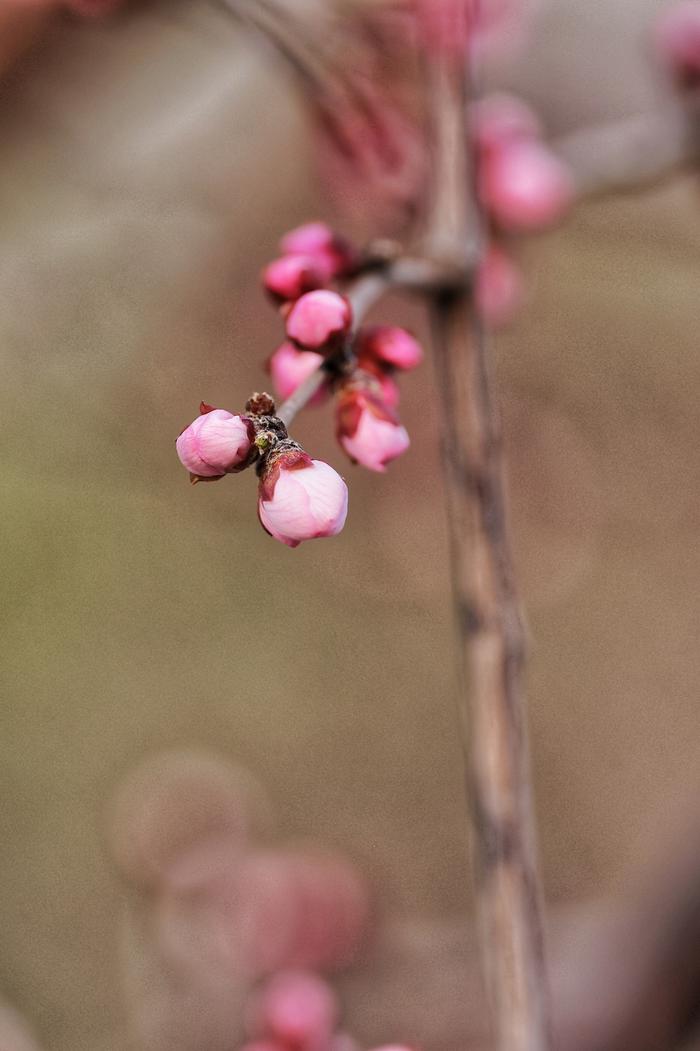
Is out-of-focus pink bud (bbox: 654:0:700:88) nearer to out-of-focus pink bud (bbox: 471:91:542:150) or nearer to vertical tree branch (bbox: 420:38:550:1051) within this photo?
out-of-focus pink bud (bbox: 471:91:542:150)

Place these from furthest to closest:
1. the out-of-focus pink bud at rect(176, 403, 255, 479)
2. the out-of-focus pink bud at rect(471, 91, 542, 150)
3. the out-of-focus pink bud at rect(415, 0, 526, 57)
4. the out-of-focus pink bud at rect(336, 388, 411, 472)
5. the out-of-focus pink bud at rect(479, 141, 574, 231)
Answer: the out-of-focus pink bud at rect(471, 91, 542, 150) < the out-of-focus pink bud at rect(479, 141, 574, 231) < the out-of-focus pink bud at rect(415, 0, 526, 57) < the out-of-focus pink bud at rect(336, 388, 411, 472) < the out-of-focus pink bud at rect(176, 403, 255, 479)

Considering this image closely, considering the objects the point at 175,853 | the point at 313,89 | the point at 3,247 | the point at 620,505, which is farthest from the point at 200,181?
the point at 620,505

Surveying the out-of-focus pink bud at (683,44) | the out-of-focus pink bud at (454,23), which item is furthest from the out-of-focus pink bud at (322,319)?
the out-of-focus pink bud at (683,44)

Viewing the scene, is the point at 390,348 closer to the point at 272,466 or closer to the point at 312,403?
the point at 312,403

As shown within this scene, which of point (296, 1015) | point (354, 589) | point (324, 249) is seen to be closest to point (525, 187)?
point (324, 249)

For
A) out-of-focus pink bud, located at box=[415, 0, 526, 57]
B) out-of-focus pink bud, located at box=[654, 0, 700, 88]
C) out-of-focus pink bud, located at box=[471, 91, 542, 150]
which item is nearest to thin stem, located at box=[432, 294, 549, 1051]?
out-of-focus pink bud, located at box=[415, 0, 526, 57]

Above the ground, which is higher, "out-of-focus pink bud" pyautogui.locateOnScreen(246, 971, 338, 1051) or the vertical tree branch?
the vertical tree branch
